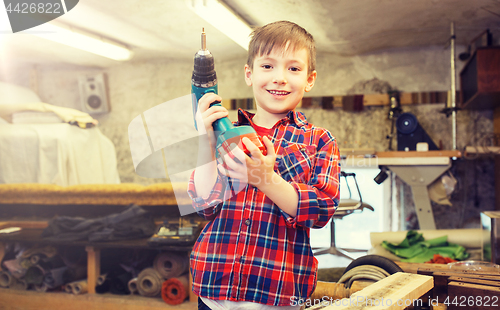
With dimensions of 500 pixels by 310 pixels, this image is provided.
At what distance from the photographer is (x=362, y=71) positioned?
10.2 feet

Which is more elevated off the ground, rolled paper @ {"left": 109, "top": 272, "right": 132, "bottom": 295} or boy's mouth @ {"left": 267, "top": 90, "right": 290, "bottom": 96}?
boy's mouth @ {"left": 267, "top": 90, "right": 290, "bottom": 96}

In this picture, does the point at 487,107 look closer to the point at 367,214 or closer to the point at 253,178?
Result: the point at 367,214

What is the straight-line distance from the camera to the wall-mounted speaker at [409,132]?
266 centimetres

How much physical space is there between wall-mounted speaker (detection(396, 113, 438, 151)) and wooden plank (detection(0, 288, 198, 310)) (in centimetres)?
208

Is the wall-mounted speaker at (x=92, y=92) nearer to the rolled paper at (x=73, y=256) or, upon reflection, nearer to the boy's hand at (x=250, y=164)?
the rolled paper at (x=73, y=256)

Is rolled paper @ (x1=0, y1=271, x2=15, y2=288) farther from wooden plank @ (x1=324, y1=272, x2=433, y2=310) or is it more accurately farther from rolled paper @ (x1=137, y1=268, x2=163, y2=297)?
wooden plank @ (x1=324, y1=272, x2=433, y2=310)

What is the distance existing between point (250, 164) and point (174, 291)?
49.0 inches

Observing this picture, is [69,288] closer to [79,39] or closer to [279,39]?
[79,39]

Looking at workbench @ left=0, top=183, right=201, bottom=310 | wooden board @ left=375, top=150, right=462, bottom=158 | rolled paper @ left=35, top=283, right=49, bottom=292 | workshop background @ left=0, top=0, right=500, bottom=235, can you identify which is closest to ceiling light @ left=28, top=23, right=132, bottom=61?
workshop background @ left=0, top=0, right=500, bottom=235

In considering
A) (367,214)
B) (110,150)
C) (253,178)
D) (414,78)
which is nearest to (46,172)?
(110,150)

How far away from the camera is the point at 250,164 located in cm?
39

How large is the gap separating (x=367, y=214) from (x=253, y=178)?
2.52 metres

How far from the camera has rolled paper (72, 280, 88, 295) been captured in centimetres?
149

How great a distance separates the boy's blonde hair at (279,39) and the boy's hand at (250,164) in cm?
19
